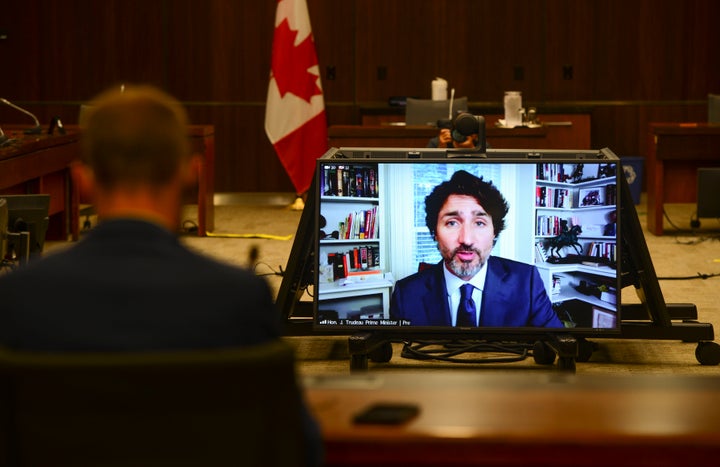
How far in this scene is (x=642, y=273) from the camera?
513 centimetres

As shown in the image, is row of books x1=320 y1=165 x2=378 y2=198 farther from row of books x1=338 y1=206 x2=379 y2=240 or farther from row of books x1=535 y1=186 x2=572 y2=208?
row of books x1=535 y1=186 x2=572 y2=208

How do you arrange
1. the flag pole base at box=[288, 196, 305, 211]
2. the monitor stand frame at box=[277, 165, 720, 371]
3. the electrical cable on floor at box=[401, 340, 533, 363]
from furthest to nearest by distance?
the flag pole base at box=[288, 196, 305, 211] → the electrical cable on floor at box=[401, 340, 533, 363] → the monitor stand frame at box=[277, 165, 720, 371]

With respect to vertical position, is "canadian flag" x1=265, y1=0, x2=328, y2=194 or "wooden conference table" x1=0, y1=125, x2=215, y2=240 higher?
"canadian flag" x1=265, y1=0, x2=328, y2=194

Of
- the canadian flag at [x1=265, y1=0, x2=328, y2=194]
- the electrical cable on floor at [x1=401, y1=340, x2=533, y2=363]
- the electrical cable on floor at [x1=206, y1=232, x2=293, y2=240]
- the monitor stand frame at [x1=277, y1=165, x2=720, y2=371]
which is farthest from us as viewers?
the canadian flag at [x1=265, y1=0, x2=328, y2=194]

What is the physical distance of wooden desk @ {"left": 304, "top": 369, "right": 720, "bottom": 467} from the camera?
6.14 feet

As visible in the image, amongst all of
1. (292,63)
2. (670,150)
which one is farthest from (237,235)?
(670,150)

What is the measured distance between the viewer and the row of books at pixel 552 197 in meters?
4.87

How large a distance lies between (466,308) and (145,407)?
138 inches

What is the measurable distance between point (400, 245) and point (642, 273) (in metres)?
1.07

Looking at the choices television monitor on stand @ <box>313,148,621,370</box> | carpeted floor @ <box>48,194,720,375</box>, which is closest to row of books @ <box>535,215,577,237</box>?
television monitor on stand @ <box>313,148,621,370</box>

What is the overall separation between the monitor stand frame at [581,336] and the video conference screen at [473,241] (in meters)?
0.09

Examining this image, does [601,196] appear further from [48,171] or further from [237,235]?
[237,235]

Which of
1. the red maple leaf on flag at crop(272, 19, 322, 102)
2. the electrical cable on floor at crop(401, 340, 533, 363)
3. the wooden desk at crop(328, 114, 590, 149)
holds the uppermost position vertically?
the red maple leaf on flag at crop(272, 19, 322, 102)

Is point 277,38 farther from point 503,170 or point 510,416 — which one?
point 510,416
